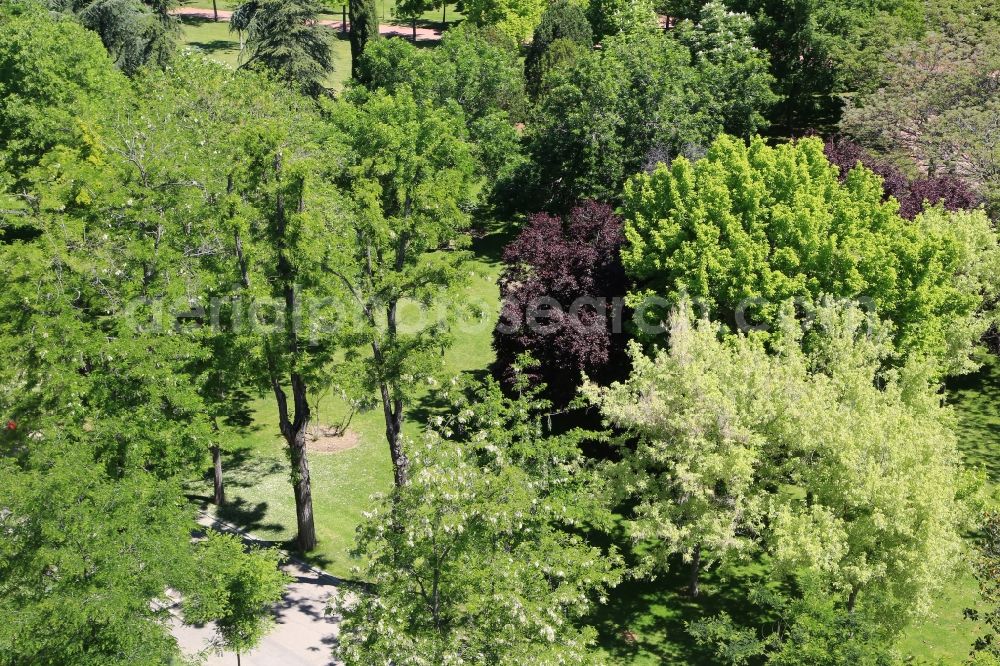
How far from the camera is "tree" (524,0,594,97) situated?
189 feet

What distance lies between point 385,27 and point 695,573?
80.9m

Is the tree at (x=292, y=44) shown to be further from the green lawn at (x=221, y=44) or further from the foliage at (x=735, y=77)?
the green lawn at (x=221, y=44)

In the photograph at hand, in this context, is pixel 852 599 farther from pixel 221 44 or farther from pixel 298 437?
pixel 221 44

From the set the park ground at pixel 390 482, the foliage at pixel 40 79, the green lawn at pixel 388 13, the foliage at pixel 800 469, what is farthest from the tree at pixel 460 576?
the green lawn at pixel 388 13

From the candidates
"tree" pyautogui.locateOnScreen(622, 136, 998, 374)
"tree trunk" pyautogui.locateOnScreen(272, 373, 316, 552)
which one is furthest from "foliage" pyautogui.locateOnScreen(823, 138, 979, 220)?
"tree trunk" pyautogui.locateOnScreen(272, 373, 316, 552)

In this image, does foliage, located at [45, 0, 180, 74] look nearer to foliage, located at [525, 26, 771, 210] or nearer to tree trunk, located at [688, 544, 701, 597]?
foliage, located at [525, 26, 771, 210]

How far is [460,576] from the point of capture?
17906 millimetres

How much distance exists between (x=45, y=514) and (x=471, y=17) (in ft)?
212

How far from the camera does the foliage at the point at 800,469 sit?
875 inches

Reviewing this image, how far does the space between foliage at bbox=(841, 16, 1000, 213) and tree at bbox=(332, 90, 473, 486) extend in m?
25.9

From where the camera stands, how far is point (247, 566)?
831 inches

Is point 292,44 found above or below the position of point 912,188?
above

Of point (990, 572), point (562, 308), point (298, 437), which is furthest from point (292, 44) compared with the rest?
point (990, 572)

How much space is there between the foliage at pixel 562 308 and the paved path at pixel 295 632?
9.16m
